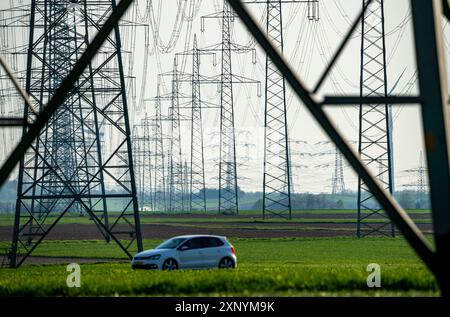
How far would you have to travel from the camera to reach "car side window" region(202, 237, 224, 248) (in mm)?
34719

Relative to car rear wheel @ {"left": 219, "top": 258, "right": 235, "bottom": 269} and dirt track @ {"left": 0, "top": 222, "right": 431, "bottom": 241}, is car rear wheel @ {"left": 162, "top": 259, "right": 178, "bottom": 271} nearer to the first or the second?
car rear wheel @ {"left": 219, "top": 258, "right": 235, "bottom": 269}

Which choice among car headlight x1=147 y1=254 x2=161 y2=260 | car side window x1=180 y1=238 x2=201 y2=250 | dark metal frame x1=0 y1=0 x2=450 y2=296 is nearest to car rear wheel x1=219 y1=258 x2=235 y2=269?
car side window x1=180 y1=238 x2=201 y2=250

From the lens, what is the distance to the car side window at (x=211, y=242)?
114 ft

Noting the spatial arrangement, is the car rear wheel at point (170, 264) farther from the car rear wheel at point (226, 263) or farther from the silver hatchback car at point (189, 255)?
the car rear wheel at point (226, 263)

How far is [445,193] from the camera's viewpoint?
1160 centimetres

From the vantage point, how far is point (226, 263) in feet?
114

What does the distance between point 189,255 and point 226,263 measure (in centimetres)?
139

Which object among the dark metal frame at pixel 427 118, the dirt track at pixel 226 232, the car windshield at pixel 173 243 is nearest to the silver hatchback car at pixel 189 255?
the car windshield at pixel 173 243

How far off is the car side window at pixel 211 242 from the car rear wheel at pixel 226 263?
0.63 meters

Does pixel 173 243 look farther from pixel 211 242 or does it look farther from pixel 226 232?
pixel 226 232
